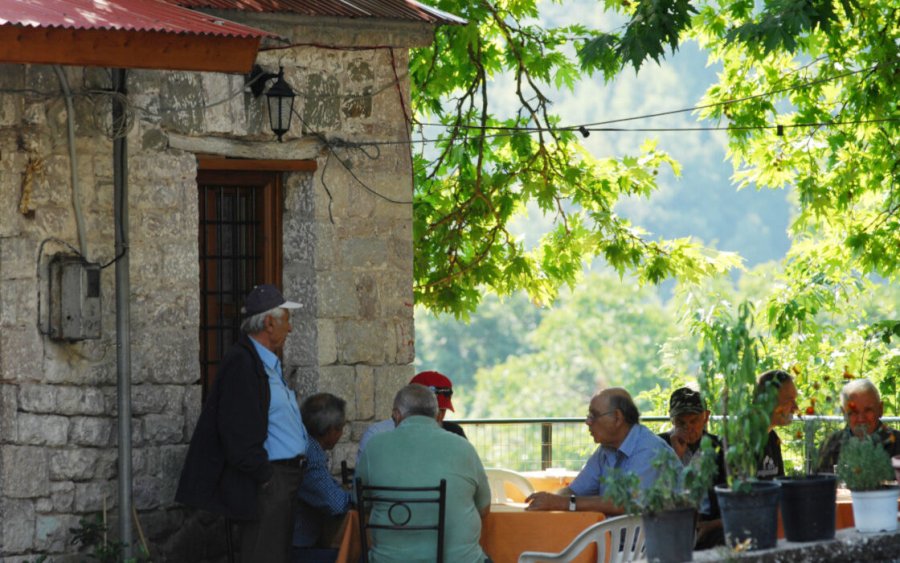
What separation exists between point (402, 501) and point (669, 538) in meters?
1.68

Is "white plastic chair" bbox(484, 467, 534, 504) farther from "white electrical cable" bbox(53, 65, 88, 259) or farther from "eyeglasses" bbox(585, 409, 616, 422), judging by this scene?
"white electrical cable" bbox(53, 65, 88, 259)

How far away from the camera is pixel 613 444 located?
263 inches

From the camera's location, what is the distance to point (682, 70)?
391ft

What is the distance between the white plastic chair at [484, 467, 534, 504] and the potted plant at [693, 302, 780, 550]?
3.07 m

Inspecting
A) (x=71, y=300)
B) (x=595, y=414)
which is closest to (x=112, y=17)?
(x=71, y=300)

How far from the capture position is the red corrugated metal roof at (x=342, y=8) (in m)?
7.80

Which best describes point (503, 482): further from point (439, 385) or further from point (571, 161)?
point (571, 161)

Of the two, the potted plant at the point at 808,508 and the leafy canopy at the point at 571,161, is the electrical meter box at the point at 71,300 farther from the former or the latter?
the leafy canopy at the point at 571,161

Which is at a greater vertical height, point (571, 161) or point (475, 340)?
point (571, 161)

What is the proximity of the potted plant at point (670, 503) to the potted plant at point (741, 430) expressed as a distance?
3.1 inches

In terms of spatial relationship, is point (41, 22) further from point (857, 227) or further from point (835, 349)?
point (835, 349)

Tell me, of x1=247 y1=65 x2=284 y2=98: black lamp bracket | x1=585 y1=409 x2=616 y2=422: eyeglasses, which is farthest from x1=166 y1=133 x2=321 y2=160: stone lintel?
x1=585 y1=409 x2=616 y2=422: eyeglasses

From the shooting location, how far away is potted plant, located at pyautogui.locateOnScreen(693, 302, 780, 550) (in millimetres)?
4844

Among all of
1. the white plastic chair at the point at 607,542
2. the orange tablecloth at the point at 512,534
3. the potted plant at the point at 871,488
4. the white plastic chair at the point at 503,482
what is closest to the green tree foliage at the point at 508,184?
the white plastic chair at the point at 503,482
